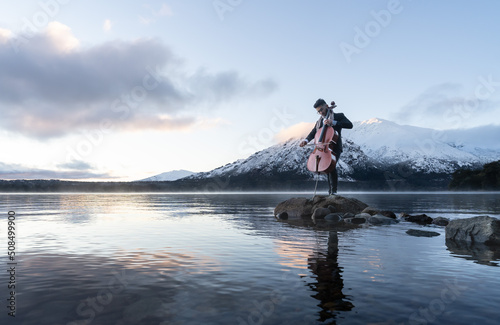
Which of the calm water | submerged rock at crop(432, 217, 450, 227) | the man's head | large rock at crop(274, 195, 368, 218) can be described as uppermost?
the man's head

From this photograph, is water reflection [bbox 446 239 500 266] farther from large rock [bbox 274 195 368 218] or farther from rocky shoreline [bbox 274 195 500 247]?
large rock [bbox 274 195 368 218]

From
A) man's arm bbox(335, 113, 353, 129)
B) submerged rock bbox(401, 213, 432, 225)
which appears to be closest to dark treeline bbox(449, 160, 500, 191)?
submerged rock bbox(401, 213, 432, 225)

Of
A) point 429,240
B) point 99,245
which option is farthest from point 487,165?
point 99,245

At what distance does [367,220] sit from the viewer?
70.4ft

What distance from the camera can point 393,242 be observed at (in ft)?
42.7

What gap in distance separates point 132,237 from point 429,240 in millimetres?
11351

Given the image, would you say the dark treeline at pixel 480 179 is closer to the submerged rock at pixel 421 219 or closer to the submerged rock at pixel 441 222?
the submerged rock at pixel 421 219

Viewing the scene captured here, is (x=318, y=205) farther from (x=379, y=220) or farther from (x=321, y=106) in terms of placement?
(x=321, y=106)

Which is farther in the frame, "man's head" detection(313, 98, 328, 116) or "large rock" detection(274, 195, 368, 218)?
"large rock" detection(274, 195, 368, 218)

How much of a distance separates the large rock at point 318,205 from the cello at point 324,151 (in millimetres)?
3179

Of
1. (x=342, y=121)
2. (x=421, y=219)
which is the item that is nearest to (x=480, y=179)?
(x=421, y=219)

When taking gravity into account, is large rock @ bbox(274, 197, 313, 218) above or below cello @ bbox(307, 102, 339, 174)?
below

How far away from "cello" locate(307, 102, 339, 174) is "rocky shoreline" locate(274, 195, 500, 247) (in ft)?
9.62

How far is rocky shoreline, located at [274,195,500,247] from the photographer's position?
13.5 m
